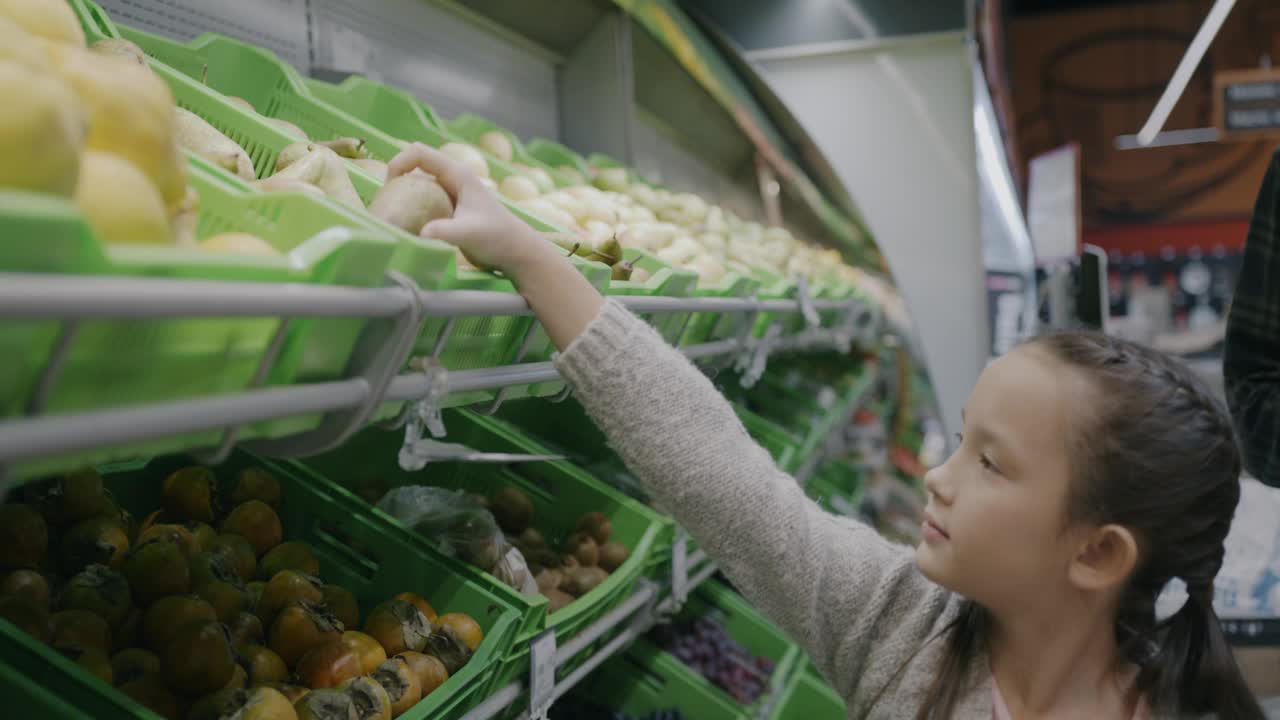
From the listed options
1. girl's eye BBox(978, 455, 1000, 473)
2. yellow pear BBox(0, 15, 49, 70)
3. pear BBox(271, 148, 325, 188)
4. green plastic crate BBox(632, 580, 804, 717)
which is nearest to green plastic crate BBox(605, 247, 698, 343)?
pear BBox(271, 148, 325, 188)

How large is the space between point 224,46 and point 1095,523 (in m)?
1.35

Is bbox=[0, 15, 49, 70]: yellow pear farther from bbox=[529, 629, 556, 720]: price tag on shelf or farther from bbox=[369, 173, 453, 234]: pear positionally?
bbox=[529, 629, 556, 720]: price tag on shelf

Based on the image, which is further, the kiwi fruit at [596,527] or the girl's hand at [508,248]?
the kiwi fruit at [596,527]

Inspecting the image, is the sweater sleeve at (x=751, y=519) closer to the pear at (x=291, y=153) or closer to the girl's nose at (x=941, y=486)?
the girl's nose at (x=941, y=486)

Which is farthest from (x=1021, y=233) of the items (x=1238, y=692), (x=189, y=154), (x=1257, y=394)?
(x=189, y=154)

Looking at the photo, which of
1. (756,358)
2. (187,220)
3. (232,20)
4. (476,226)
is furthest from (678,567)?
(187,220)

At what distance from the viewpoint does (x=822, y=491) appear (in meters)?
3.80

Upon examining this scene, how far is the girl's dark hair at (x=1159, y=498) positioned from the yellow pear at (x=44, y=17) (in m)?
1.06

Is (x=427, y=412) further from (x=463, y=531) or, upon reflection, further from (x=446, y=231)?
(x=463, y=531)

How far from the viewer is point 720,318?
1863mm

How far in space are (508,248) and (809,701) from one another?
200 centimetres

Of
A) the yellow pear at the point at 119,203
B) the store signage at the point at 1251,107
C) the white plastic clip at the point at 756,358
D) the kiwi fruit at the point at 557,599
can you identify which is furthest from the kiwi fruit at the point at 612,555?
the store signage at the point at 1251,107

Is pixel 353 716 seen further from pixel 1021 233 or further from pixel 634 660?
pixel 1021 233

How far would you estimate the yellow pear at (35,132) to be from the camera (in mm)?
583
